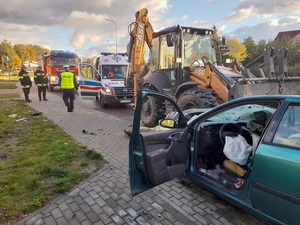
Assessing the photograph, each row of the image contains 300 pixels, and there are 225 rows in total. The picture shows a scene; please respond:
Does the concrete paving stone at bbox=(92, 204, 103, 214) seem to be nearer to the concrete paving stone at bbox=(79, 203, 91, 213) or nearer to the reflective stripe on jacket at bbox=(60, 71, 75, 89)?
the concrete paving stone at bbox=(79, 203, 91, 213)

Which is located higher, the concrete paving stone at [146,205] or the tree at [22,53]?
the tree at [22,53]

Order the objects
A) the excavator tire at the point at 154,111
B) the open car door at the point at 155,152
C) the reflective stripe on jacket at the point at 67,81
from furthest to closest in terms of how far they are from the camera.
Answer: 1. the reflective stripe on jacket at the point at 67,81
2. the excavator tire at the point at 154,111
3. the open car door at the point at 155,152

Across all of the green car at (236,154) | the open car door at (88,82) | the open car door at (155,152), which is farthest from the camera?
the open car door at (88,82)

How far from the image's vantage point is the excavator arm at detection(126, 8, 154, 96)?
27.0 ft

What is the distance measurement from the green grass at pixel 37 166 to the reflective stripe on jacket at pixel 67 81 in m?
3.17

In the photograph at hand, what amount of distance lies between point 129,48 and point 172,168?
6709mm

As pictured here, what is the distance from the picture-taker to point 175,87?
7758 mm

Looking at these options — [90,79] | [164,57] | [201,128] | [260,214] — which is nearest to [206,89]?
[164,57]

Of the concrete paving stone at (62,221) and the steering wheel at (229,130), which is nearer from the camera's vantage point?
the concrete paving stone at (62,221)

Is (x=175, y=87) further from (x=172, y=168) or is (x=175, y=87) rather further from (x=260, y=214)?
(x=260, y=214)

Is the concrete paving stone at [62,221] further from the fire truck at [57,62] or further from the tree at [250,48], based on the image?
the tree at [250,48]

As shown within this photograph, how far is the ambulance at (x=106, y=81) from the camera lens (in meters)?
11.6

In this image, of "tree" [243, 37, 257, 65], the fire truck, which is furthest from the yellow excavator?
"tree" [243, 37, 257, 65]

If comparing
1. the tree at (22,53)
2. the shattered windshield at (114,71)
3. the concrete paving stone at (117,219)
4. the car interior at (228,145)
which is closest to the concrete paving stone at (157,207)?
the concrete paving stone at (117,219)
